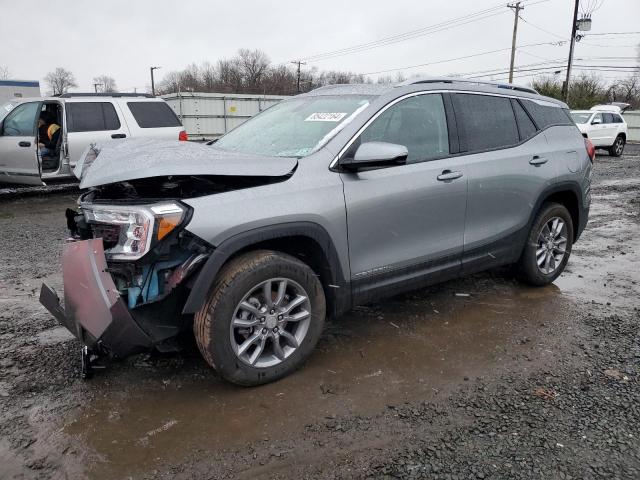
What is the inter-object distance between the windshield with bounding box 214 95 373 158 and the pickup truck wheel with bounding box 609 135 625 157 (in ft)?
71.3

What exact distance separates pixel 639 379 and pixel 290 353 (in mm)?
2236

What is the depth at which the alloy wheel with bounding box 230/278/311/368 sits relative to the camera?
9.75 feet

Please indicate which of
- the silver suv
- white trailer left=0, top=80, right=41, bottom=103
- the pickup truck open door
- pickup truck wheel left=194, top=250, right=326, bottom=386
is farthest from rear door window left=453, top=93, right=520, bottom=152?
white trailer left=0, top=80, right=41, bottom=103

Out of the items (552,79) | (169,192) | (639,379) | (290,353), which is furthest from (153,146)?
(552,79)

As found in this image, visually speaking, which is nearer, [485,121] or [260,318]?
[260,318]

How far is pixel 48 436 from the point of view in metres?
2.65

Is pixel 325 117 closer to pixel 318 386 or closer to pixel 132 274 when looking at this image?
pixel 132 274

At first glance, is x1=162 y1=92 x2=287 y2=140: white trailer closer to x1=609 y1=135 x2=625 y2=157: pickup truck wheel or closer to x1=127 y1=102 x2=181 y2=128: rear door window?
x1=127 y1=102 x2=181 y2=128: rear door window

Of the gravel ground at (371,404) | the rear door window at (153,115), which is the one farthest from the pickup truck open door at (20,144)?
the gravel ground at (371,404)

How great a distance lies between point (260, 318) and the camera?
119 inches

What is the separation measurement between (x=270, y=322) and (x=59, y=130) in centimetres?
870

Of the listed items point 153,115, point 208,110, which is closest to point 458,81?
point 153,115

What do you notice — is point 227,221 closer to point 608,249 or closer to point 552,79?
point 608,249

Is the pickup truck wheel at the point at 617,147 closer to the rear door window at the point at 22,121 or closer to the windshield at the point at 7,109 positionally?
the rear door window at the point at 22,121
